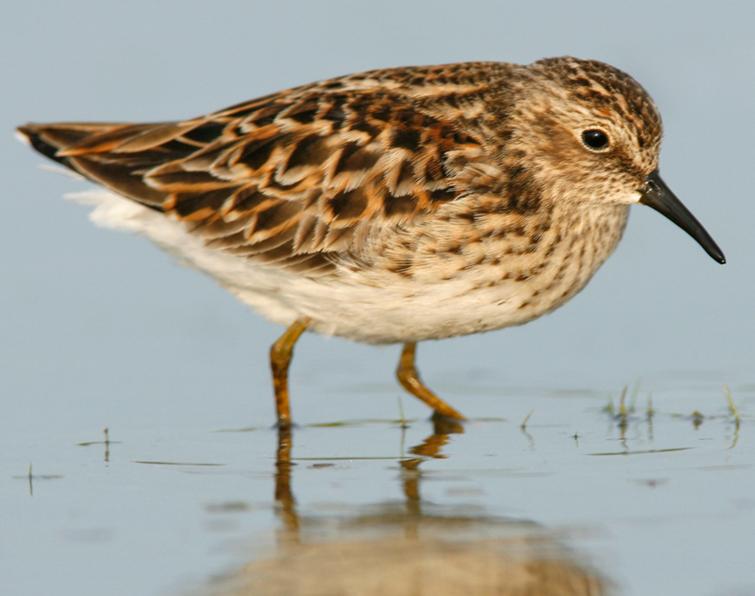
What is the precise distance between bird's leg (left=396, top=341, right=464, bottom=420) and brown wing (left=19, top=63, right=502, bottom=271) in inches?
44.5

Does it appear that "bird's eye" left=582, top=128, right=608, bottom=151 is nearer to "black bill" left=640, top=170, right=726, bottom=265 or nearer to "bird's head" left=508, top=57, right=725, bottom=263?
"bird's head" left=508, top=57, right=725, bottom=263

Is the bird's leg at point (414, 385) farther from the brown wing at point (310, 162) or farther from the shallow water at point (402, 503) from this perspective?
the brown wing at point (310, 162)

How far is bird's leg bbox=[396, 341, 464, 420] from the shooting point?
948 cm

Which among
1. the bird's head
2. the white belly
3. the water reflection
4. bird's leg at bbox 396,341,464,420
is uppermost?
the bird's head

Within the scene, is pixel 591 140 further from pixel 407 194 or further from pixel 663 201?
pixel 407 194

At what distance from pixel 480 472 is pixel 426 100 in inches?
97.1

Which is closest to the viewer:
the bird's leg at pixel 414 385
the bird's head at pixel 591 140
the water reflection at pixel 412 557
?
the water reflection at pixel 412 557

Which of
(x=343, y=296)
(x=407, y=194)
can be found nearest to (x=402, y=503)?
(x=343, y=296)

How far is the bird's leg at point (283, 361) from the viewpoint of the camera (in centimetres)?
934

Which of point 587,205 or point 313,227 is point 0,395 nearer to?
point 313,227

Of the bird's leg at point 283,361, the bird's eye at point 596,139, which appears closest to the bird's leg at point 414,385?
the bird's leg at point 283,361

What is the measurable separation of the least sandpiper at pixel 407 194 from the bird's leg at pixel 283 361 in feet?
0.04

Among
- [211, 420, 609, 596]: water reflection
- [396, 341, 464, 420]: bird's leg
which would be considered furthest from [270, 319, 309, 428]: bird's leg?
[211, 420, 609, 596]: water reflection

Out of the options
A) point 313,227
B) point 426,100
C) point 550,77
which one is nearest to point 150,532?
point 313,227
